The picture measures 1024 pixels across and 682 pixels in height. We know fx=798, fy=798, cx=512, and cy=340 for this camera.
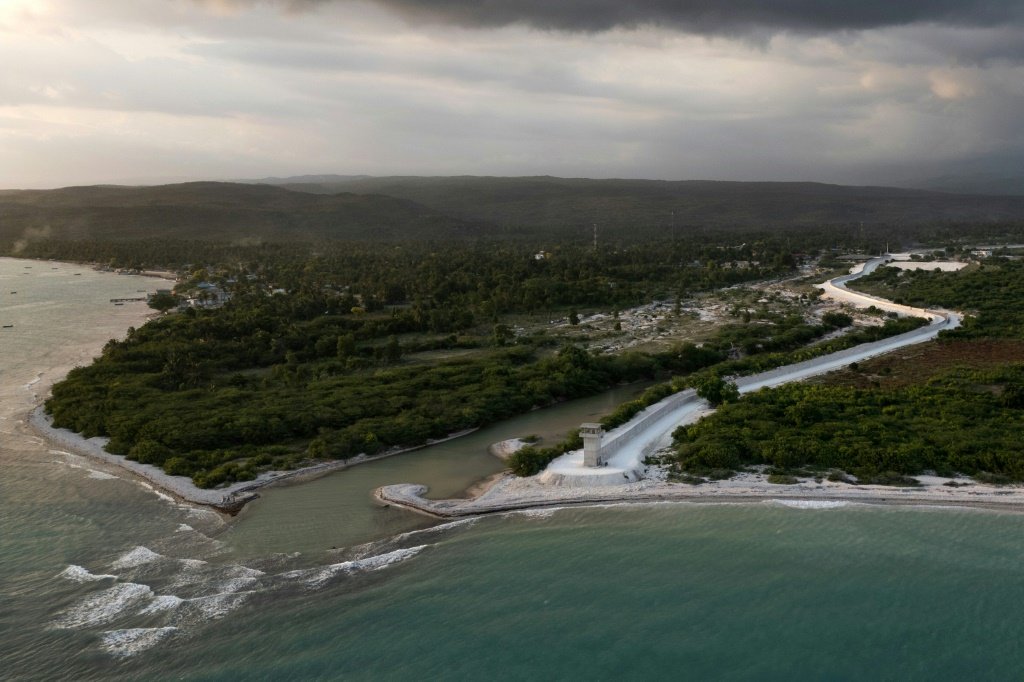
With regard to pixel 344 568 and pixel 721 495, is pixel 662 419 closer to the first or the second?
pixel 721 495

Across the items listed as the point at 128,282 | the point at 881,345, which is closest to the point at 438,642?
the point at 881,345

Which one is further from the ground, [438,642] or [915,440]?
[915,440]

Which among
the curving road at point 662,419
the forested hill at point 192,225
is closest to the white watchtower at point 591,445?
the curving road at point 662,419

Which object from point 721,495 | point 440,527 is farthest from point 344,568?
point 721,495

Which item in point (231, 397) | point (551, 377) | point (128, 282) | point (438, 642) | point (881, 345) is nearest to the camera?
point (438, 642)

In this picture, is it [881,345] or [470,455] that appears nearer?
[470,455]

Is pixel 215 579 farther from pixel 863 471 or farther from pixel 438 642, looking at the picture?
pixel 863 471
